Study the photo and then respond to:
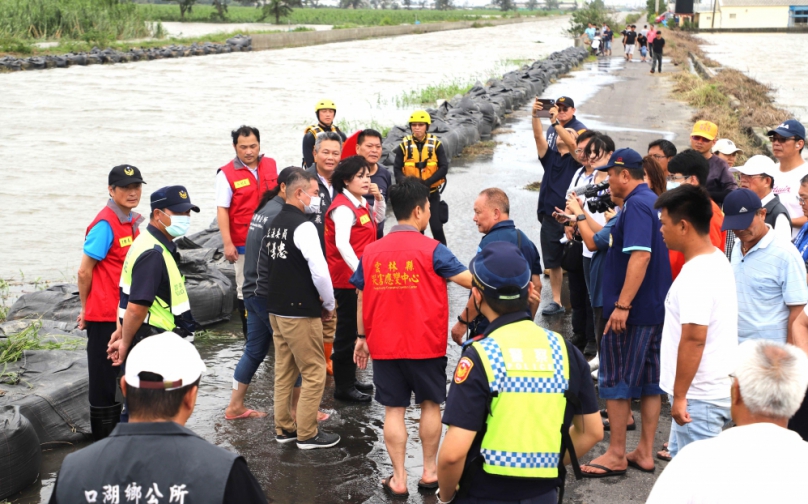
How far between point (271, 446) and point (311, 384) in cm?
54

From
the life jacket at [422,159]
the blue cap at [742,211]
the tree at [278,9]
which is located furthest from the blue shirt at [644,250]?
the tree at [278,9]

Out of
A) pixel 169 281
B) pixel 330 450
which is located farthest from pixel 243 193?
pixel 330 450

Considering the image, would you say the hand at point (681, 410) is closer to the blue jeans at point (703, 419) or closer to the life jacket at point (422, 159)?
the blue jeans at point (703, 419)

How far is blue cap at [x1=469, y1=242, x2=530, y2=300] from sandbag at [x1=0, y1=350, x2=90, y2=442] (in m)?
3.36

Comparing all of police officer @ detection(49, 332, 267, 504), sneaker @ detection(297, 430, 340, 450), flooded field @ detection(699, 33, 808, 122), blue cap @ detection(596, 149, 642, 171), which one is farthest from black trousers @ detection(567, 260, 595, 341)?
flooded field @ detection(699, 33, 808, 122)

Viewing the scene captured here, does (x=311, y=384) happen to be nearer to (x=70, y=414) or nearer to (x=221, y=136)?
(x=70, y=414)

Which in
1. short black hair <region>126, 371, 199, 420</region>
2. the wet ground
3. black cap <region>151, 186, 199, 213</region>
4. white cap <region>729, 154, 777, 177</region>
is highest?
black cap <region>151, 186, 199, 213</region>

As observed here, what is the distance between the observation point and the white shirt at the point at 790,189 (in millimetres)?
Answer: 6547

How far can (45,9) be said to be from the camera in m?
44.8

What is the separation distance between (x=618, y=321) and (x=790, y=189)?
9.87 ft

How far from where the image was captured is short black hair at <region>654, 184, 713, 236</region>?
380 cm

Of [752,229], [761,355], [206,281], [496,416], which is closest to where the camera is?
[761,355]

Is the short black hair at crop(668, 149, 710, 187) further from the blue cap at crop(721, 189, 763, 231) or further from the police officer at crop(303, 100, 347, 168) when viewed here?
the police officer at crop(303, 100, 347, 168)

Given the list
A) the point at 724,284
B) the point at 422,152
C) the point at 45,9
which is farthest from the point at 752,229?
the point at 45,9
